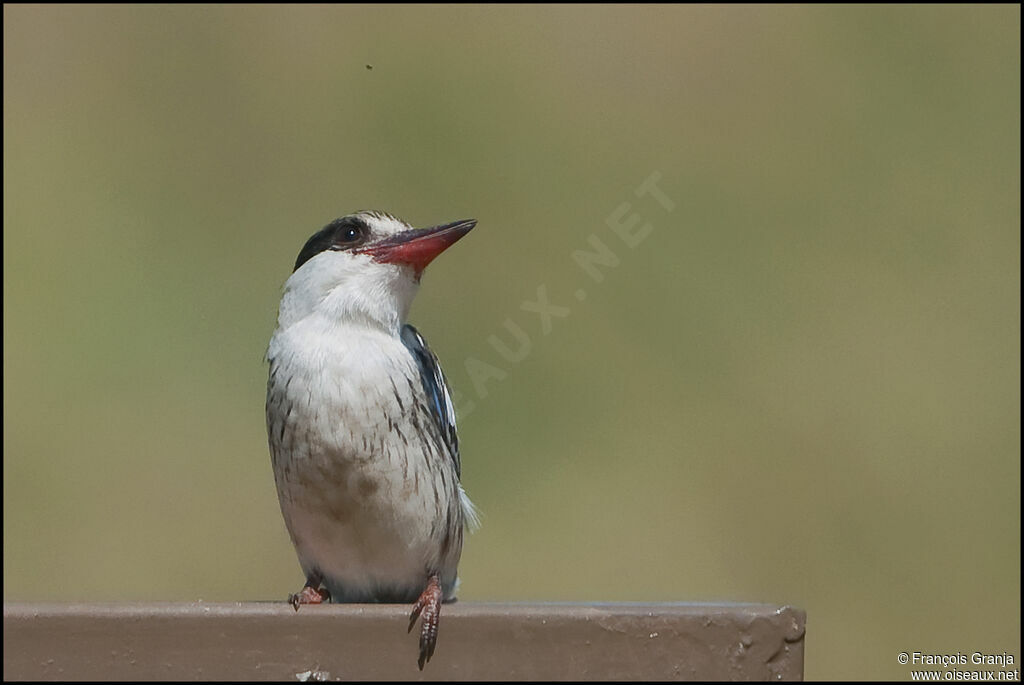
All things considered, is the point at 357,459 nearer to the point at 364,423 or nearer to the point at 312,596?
the point at 364,423

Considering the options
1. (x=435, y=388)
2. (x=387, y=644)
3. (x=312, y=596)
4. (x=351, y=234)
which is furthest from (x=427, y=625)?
(x=351, y=234)

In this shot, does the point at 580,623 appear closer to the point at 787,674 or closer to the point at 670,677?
the point at 670,677

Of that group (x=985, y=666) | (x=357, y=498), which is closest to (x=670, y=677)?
(x=357, y=498)

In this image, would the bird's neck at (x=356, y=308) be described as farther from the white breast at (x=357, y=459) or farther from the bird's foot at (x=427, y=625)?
the bird's foot at (x=427, y=625)

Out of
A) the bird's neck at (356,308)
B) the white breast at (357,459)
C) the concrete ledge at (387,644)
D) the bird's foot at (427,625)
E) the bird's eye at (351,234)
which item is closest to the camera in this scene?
the concrete ledge at (387,644)

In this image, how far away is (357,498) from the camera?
3990 millimetres

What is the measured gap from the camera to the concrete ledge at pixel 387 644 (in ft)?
9.96

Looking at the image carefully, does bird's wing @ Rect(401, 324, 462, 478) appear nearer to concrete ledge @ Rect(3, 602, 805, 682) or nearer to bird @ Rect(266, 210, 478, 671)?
bird @ Rect(266, 210, 478, 671)

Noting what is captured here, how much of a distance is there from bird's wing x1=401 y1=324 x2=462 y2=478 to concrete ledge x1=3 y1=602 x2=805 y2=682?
111cm

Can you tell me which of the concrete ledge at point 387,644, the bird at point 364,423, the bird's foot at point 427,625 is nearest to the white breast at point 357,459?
the bird at point 364,423

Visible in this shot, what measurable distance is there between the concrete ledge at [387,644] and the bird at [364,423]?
645 millimetres

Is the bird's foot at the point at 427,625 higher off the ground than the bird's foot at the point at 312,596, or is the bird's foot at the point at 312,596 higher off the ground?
the bird's foot at the point at 427,625

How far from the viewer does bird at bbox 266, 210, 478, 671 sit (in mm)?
3973

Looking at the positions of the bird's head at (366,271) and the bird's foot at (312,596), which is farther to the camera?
the bird's head at (366,271)
